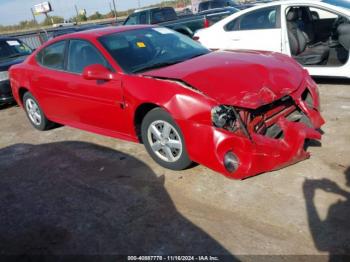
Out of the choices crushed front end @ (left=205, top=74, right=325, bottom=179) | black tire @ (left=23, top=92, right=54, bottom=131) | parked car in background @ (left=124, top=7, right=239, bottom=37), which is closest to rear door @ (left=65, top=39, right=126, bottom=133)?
black tire @ (left=23, top=92, right=54, bottom=131)

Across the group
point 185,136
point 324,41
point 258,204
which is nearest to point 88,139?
point 185,136

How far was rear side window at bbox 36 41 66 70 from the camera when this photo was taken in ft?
18.0

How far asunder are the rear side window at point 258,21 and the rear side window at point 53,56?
3.54 metres

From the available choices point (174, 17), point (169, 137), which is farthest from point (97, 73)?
point (174, 17)

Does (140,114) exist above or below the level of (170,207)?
above

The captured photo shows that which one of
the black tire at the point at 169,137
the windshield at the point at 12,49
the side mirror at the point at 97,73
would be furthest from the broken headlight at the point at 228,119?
the windshield at the point at 12,49

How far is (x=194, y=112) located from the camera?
3727mm

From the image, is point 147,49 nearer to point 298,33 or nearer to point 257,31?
point 257,31

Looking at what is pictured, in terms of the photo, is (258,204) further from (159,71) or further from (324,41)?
(324,41)

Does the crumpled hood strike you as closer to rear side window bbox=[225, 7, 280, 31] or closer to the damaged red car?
the damaged red car

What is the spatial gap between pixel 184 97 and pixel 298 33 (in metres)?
4.13

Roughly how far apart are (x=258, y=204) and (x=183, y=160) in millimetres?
942

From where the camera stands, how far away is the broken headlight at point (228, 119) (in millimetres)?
3625

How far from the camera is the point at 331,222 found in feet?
10.2
